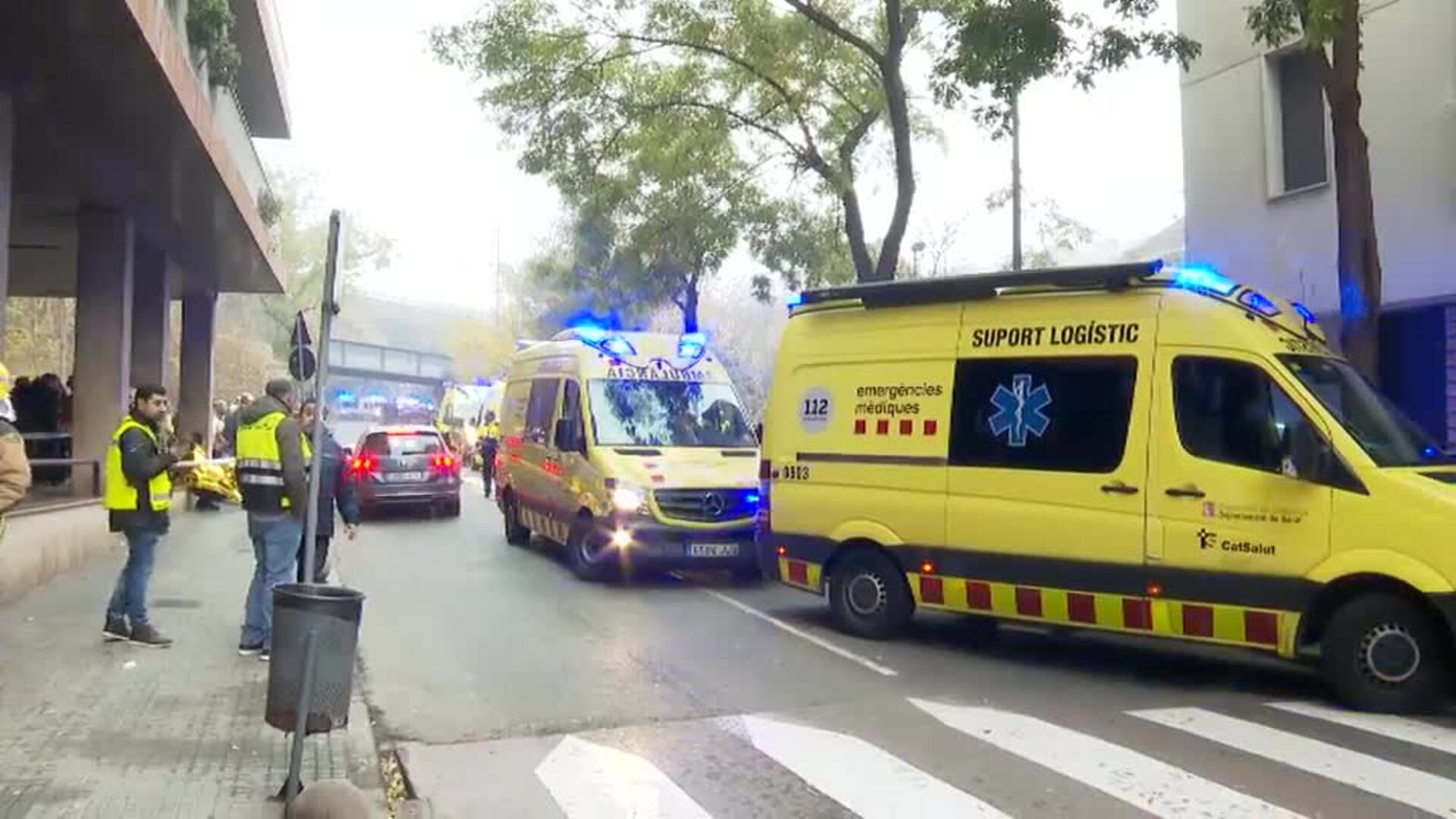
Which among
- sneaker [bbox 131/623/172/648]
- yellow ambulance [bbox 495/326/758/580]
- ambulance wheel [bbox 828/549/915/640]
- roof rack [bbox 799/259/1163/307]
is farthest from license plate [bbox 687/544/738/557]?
sneaker [bbox 131/623/172/648]

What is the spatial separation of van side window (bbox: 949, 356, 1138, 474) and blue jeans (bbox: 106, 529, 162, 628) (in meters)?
5.68

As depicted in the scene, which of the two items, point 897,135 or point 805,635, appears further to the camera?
point 897,135

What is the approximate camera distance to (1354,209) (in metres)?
9.39

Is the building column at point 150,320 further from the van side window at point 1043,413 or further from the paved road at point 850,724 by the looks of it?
the van side window at point 1043,413

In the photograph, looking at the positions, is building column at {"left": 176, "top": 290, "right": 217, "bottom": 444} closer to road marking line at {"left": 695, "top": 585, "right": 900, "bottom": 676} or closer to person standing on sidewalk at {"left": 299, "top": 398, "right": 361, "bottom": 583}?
person standing on sidewalk at {"left": 299, "top": 398, "right": 361, "bottom": 583}

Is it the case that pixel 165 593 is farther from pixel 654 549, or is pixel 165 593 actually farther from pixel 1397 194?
pixel 1397 194

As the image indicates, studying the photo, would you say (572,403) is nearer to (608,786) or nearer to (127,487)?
(127,487)

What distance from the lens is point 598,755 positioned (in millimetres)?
6211

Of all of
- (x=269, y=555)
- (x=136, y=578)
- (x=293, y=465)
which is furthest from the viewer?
(x=136, y=578)

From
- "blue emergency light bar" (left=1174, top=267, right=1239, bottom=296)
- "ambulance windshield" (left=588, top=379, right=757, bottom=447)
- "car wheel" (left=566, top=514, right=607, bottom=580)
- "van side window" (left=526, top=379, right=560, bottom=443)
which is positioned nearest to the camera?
"blue emergency light bar" (left=1174, top=267, right=1239, bottom=296)

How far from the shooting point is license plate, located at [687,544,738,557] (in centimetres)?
1159

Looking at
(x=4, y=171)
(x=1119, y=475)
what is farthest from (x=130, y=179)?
(x=1119, y=475)

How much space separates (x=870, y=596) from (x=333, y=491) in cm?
472

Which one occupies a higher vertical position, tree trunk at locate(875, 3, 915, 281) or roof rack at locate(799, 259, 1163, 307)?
tree trunk at locate(875, 3, 915, 281)
